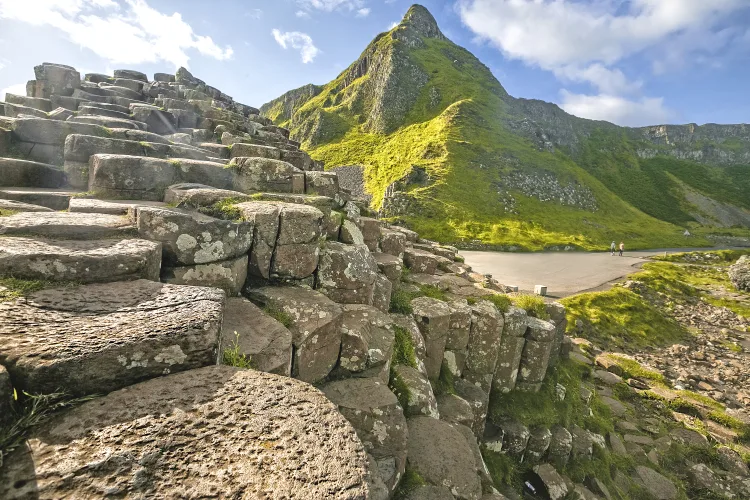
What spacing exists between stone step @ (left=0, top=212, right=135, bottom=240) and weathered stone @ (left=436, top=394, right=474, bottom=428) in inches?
288

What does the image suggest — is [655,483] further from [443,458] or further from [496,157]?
[496,157]

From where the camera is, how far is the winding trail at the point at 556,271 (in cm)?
2831

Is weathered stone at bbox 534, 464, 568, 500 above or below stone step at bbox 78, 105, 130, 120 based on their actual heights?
below

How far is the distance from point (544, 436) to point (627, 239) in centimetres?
7638

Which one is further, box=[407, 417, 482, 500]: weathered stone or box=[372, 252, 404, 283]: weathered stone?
box=[372, 252, 404, 283]: weathered stone

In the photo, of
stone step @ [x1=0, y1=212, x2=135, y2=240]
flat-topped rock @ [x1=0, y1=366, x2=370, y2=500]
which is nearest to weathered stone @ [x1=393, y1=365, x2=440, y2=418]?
flat-topped rock @ [x1=0, y1=366, x2=370, y2=500]

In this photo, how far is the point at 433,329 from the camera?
9336mm

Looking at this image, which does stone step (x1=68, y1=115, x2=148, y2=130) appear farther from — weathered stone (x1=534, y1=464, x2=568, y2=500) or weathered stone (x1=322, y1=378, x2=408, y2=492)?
weathered stone (x1=534, y1=464, x2=568, y2=500)

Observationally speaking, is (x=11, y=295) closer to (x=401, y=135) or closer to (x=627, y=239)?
(x=627, y=239)

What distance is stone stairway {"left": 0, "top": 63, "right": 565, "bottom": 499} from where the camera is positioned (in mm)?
2736

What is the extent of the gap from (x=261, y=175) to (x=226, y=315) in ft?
16.7

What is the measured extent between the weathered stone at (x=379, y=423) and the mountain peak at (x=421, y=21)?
170 m

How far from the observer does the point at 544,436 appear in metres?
10.2

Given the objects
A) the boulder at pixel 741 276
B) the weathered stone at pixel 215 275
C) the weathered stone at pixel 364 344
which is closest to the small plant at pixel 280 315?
the weathered stone at pixel 215 275
